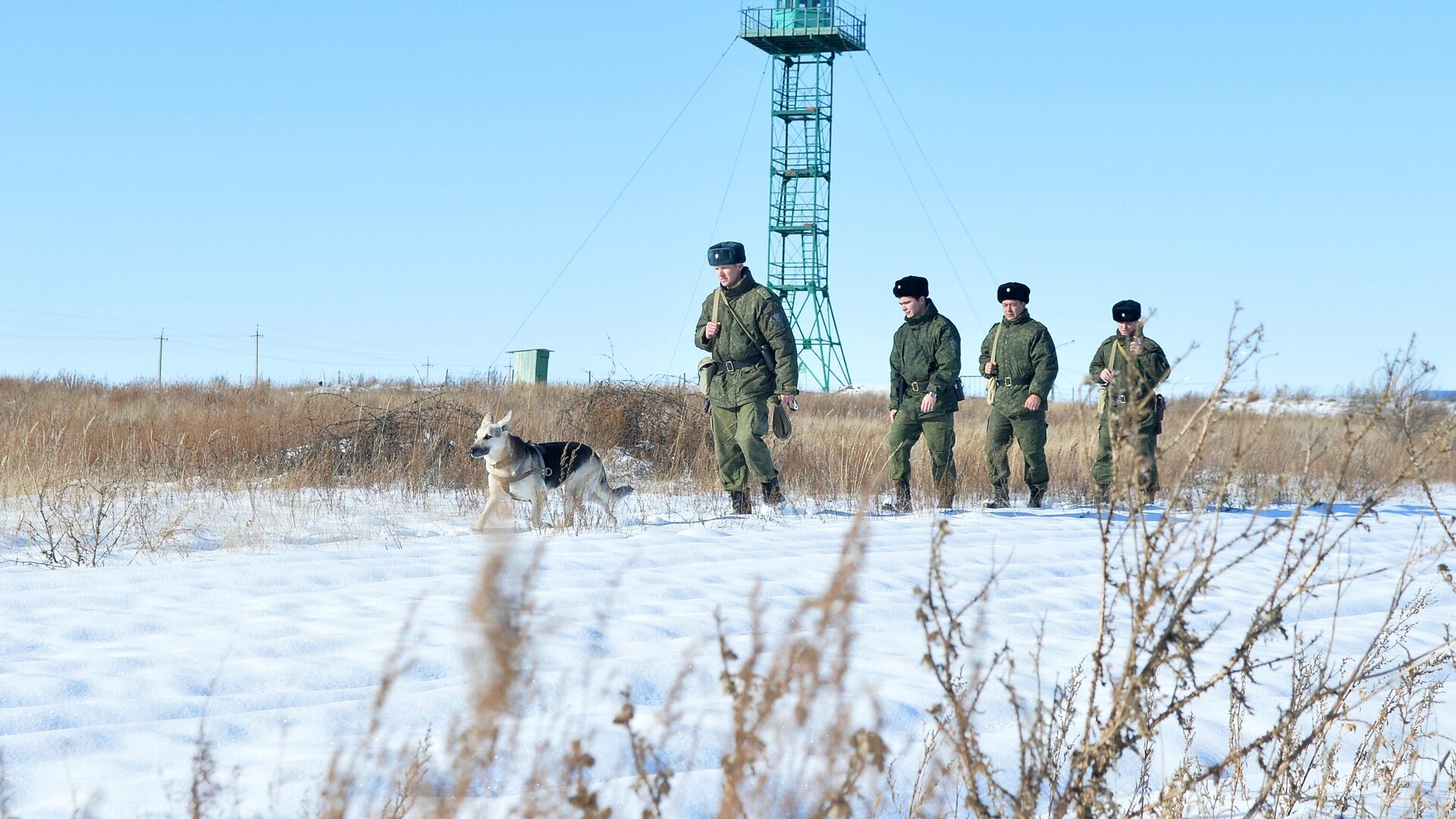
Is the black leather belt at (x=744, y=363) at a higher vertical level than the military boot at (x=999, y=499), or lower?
higher

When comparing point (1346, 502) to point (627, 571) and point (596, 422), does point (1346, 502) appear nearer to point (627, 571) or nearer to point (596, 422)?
point (596, 422)

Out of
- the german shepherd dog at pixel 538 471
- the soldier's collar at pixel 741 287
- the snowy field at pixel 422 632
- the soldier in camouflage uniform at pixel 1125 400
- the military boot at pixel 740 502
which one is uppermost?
the soldier's collar at pixel 741 287

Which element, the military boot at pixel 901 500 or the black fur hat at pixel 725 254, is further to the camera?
the military boot at pixel 901 500

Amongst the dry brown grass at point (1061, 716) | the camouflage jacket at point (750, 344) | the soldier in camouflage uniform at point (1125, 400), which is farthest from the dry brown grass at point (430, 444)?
the dry brown grass at point (1061, 716)

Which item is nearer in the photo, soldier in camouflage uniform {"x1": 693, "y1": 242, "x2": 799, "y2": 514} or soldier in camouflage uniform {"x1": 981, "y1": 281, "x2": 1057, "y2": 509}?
soldier in camouflage uniform {"x1": 693, "y1": 242, "x2": 799, "y2": 514}

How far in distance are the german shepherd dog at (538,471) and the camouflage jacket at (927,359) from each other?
2.57m

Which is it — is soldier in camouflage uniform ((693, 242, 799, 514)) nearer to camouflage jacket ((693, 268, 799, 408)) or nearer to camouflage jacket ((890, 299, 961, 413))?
camouflage jacket ((693, 268, 799, 408))

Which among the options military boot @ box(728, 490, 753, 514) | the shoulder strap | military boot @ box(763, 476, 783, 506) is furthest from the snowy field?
the shoulder strap

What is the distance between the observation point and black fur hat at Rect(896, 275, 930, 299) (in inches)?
378

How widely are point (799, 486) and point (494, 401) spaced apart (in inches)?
226

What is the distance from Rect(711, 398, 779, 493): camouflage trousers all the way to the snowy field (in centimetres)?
66

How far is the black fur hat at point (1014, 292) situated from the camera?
32.7 ft

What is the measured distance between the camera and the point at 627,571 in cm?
600

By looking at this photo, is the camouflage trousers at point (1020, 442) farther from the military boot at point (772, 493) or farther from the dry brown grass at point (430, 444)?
the military boot at point (772, 493)
